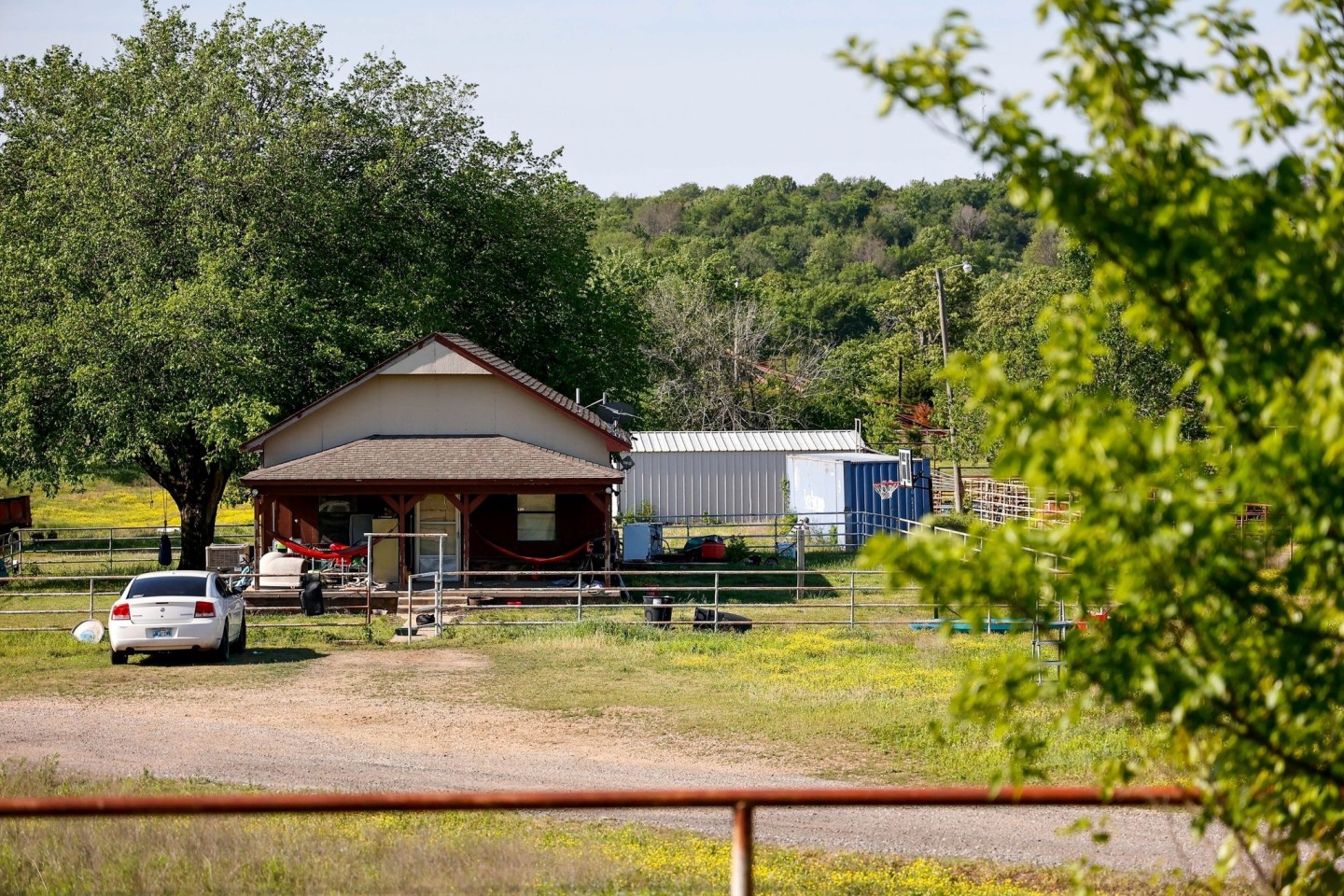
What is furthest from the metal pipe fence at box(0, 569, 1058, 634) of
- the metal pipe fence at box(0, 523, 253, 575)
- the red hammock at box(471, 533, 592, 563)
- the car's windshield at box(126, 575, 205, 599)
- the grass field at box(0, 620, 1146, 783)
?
the metal pipe fence at box(0, 523, 253, 575)

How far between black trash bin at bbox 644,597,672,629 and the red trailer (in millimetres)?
22536

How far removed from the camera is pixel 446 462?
3234 cm

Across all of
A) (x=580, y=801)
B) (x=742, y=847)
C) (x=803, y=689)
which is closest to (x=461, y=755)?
(x=803, y=689)

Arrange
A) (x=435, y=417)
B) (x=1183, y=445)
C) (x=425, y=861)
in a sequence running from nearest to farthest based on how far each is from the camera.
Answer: (x=1183, y=445), (x=425, y=861), (x=435, y=417)

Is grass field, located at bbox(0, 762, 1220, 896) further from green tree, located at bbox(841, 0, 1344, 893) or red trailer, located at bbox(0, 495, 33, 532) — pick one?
red trailer, located at bbox(0, 495, 33, 532)

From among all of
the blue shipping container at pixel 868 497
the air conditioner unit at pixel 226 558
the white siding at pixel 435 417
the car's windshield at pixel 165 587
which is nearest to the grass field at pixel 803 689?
the car's windshield at pixel 165 587

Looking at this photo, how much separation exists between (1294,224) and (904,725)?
13327 mm

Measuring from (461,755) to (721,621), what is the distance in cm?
1059

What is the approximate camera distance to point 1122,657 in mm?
4102

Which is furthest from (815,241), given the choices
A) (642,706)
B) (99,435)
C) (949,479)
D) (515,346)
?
(642,706)

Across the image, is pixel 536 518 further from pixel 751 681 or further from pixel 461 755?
pixel 461 755

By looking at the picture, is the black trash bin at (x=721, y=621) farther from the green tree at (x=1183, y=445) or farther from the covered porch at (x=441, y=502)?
the green tree at (x=1183, y=445)

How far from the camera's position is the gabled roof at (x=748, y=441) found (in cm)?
5294

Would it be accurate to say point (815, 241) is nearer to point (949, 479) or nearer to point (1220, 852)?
point (949, 479)
